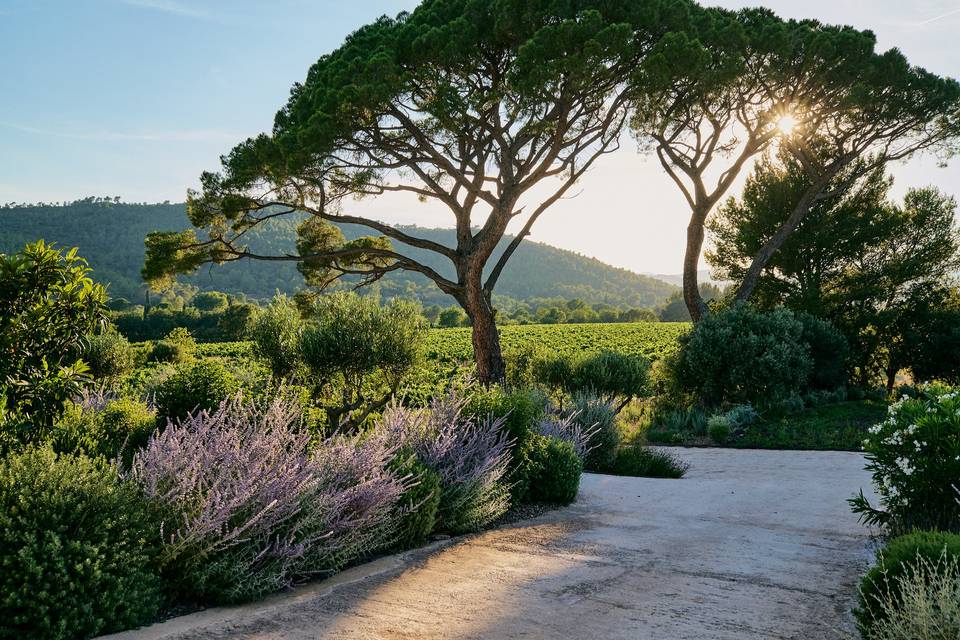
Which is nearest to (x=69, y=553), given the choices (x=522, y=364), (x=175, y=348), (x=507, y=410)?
(x=507, y=410)

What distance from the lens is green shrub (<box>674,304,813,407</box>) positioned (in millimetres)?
15758

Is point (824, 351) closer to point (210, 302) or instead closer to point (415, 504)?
point (415, 504)

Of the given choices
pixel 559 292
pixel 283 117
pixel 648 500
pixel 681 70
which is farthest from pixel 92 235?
pixel 648 500

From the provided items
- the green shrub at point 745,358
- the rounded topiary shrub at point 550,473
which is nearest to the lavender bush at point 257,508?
the rounded topiary shrub at point 550,473

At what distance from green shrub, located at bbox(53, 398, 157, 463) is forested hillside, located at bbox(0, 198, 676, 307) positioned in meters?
48.1

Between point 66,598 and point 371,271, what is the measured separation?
1529 centimetres

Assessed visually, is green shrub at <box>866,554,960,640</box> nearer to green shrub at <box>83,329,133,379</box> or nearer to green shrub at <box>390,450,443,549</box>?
green shrub at <box>390,450,443,549</box>

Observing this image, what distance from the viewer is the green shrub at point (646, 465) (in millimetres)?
9538

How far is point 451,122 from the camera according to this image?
14398 mm

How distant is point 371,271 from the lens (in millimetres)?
18266

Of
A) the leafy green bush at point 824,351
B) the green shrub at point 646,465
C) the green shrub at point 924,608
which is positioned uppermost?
the leafy green bush at point 824,351

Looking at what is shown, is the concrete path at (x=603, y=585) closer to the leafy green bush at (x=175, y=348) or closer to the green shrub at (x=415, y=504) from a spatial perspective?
the green shrub at (x=415, y=504)

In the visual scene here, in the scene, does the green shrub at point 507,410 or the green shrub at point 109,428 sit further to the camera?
the green shrub at point 507,410

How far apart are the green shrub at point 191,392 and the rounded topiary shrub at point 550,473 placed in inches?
134
